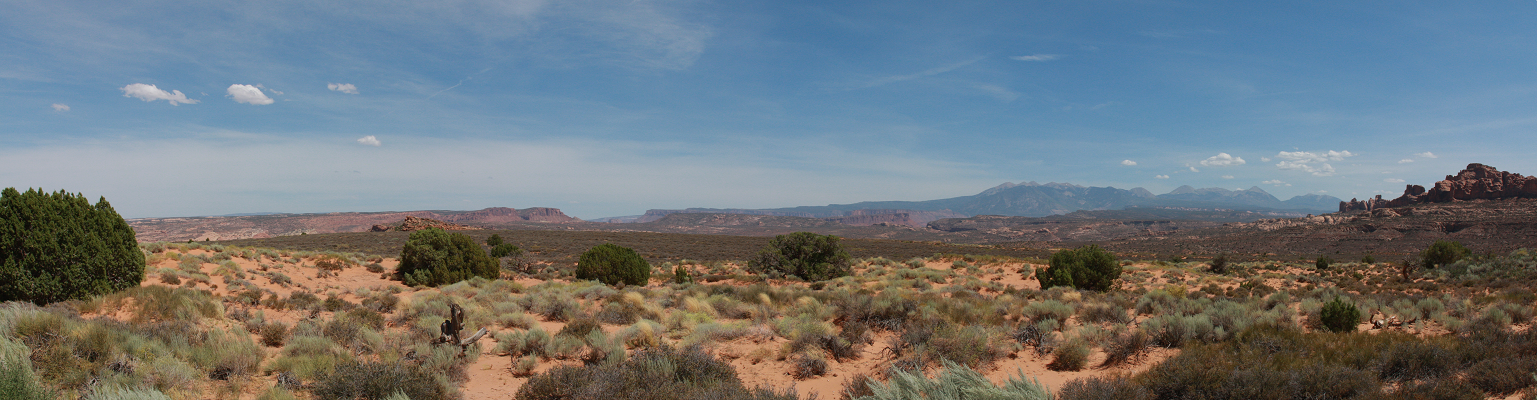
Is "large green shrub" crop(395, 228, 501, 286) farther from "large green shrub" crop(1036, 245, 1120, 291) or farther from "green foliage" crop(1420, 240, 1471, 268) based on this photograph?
"green foliage" crop(1420, 240, 1471, 268)

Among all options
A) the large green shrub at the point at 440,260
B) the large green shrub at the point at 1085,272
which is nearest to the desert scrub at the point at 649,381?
the large green shrub at the point at 1085,272

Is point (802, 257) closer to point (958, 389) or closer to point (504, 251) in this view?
point (504, 251)

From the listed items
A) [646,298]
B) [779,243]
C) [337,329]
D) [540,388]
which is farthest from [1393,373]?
[779,243]

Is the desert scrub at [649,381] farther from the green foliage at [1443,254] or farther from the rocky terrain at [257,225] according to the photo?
the rocky terrain at [257,225]

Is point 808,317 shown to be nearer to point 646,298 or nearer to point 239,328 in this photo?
point 646,298

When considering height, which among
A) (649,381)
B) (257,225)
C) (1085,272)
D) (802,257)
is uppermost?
(257,225)

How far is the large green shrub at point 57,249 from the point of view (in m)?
8.38

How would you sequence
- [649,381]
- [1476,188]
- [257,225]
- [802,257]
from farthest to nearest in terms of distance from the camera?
[257,225]
[1476,188]
[802,257]
[649,381]

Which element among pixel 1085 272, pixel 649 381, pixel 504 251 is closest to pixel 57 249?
pixel 649 381

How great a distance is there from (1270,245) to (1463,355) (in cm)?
6116

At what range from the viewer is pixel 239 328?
732 centimetres

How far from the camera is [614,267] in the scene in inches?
721

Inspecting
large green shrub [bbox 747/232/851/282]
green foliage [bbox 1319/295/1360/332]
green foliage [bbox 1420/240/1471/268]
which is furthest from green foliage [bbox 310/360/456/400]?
green foliage [bbox 1420/240/1471/268]

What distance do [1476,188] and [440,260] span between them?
127316 mm
